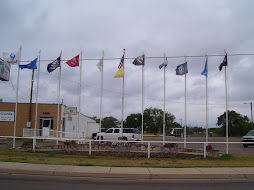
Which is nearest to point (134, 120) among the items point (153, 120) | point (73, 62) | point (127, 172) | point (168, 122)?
point (153, 120)

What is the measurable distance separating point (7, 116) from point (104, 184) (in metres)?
26.5

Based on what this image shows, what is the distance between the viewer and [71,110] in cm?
3038

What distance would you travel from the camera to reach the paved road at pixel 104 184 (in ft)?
25.7

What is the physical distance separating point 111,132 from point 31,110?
457 inches

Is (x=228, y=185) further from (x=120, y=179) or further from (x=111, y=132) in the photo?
(x=111, y=132)

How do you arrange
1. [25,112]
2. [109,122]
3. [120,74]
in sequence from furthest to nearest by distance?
[109,122], [25,112], [120,74]

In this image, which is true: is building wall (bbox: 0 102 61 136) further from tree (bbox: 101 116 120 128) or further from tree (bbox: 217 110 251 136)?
tree (bbox: 101 116 120 128)

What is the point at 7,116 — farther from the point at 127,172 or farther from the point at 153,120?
the point at 153,120

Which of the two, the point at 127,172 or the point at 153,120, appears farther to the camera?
the point at 153,120

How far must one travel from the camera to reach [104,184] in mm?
8352

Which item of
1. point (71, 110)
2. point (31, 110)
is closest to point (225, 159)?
point (71, 110)

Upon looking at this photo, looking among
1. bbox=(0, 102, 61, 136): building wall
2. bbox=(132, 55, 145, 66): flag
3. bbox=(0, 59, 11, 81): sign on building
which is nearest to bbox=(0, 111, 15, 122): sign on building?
bbox=(0, 102, 61, 136): building wall

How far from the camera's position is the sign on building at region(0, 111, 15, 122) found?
99.7ft

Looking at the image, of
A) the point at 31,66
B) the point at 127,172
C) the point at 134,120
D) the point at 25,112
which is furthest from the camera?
the point at 134,120
